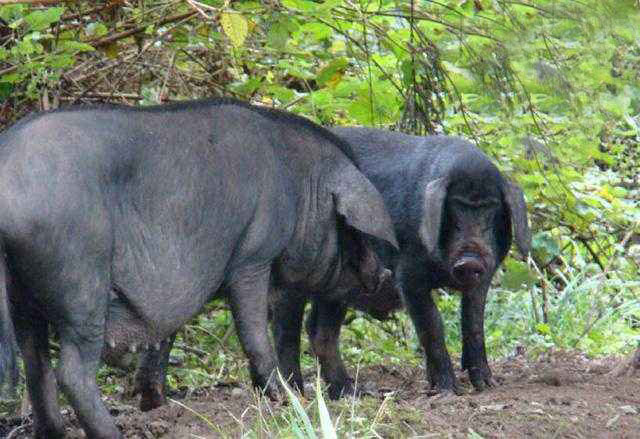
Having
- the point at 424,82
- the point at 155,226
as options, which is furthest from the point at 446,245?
the point at 155,226

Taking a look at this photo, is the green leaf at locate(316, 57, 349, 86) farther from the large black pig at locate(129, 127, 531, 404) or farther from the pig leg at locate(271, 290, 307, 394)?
the pig leg at locate(271, 290, 307, 394)

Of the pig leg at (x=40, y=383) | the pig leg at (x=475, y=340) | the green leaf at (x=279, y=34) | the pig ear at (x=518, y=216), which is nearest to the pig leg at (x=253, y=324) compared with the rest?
the pig leg at (x=40, y=383)

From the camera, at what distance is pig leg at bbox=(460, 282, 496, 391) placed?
7.44 metres

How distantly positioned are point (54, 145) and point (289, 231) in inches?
55.6

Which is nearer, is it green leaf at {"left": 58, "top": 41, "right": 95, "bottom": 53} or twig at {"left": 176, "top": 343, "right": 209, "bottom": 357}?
green leaf at {"left": 58, "top": 41, "right": 95, "bottom": 53}

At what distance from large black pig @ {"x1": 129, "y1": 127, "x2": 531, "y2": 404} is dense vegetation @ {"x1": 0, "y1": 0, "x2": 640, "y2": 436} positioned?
0.33 m

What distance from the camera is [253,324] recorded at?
242 inches

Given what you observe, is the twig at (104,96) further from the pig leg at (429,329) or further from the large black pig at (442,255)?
the pig leg at (429,329)

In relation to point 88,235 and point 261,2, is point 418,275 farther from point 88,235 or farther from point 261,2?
point 88,235

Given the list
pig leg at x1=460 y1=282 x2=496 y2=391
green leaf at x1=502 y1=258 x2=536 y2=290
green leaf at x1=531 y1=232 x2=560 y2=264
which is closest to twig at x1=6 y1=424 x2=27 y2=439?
pig leg at x1=460 y1=282 x2=496 y2=391

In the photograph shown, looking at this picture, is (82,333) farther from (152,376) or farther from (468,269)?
(468,269)

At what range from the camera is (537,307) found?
33.0 ft

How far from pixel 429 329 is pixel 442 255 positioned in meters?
0.42

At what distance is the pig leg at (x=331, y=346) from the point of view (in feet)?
24.1
